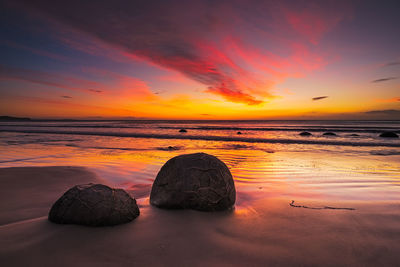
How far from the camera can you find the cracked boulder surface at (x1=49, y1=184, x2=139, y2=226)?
2.43m

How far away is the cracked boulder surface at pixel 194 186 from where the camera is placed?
10.0 feet

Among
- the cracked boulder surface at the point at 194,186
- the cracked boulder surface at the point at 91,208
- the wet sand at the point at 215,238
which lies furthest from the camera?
the cracked boulder surface at the point at 194,186

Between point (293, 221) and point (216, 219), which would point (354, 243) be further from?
point (216, 219)

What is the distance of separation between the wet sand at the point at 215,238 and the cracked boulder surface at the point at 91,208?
89mm

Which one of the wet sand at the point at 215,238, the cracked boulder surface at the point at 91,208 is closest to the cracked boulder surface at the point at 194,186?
the wet sand at the point at 215,238

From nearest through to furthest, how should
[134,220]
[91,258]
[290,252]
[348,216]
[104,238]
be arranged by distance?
1. [91,258]
2. [290,252]
3. [104,238]
4. [134,220]
5. [348,216]

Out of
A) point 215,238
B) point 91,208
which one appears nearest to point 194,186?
point 215,238

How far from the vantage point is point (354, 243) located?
2.23 m

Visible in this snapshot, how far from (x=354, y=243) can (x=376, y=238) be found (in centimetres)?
31

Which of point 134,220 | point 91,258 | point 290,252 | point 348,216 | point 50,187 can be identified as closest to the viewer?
point 91,258

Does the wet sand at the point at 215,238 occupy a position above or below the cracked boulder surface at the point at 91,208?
below

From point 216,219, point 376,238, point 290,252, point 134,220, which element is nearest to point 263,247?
point 290,252

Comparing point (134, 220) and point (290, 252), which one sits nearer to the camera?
point (290, 252)

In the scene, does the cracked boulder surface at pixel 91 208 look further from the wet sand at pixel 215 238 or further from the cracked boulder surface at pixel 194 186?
the cracked boulder surface at pixel 194 186
